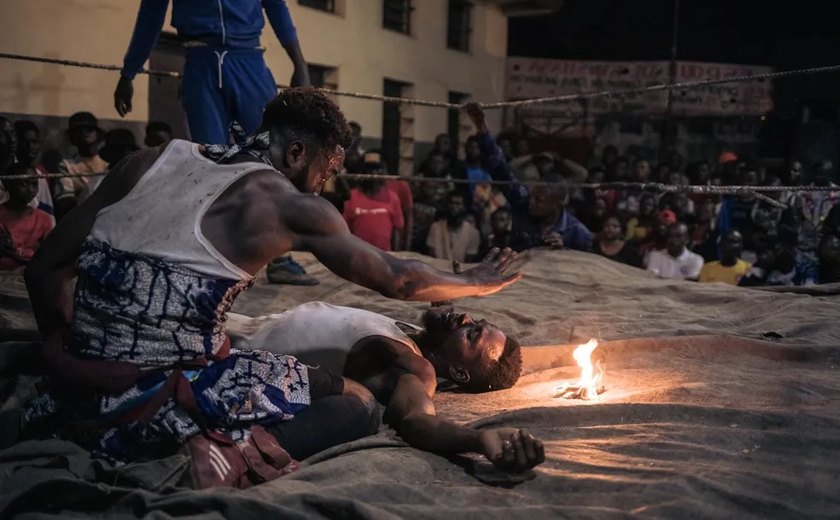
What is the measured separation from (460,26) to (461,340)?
42.6ft

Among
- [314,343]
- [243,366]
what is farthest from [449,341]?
[243,366]

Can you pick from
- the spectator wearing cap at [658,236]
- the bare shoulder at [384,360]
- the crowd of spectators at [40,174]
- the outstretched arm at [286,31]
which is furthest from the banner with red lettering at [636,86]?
the bare shoulder at [384,360]

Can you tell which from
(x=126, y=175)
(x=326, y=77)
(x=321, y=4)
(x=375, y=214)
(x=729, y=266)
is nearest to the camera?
(x=126, y=175)

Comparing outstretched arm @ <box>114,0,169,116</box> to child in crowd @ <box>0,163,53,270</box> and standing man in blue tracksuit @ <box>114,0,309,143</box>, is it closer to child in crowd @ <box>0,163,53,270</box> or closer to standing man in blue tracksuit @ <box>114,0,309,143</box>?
standing man in blue tracksuit @ <box>114,0,309,143</box>

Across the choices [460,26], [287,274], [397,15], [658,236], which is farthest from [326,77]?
[287,274]

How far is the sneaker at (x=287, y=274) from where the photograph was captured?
5.31 metres

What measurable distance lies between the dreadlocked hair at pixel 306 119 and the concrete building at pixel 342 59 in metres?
5.68

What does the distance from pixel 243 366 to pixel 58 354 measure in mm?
534

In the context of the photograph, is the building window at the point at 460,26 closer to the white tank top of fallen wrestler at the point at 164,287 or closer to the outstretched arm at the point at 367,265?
the outstretched arm at the point at 367,265

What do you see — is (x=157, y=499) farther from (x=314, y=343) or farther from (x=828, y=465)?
(x=828, y=465)

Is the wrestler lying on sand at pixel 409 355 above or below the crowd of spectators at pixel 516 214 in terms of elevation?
below

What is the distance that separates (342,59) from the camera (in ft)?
39.8

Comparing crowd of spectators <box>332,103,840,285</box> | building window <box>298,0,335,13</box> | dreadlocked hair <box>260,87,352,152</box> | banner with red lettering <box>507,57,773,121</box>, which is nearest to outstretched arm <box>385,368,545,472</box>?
dreadlocked hair <box>260,87,352,152</box>

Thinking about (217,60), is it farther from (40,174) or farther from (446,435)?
(446,435)
